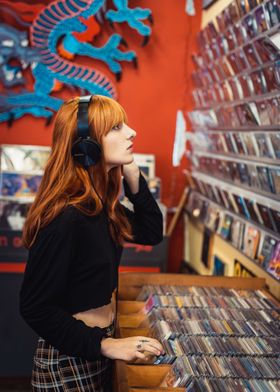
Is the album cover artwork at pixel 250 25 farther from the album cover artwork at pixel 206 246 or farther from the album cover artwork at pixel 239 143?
the album cover artwork at pixel 206 246

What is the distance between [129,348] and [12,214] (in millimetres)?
1768

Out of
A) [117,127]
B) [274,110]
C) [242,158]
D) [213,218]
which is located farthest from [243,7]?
[213,218]

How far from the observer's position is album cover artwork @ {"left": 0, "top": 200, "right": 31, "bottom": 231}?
9.06 ft

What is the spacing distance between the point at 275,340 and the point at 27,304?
788 mm

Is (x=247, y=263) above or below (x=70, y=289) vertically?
below

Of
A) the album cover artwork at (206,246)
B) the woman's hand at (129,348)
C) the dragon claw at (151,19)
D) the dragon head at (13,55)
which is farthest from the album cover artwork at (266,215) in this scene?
the dragon head at (13,55)

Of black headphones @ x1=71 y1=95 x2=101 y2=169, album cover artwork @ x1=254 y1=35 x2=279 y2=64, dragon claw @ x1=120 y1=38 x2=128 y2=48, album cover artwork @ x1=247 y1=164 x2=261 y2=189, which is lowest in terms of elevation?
album cover artwork @ x1=247 y1=164 x2=261 y2=189

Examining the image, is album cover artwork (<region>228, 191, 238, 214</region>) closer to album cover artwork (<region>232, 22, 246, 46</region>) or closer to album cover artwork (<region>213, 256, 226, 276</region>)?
album cover artwork (<region>213, 256, 226, 276</region>)

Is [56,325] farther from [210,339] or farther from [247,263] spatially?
[247,263]

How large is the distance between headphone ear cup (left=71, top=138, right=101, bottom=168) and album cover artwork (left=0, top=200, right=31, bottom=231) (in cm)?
156

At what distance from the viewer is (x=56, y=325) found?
3.85 feet

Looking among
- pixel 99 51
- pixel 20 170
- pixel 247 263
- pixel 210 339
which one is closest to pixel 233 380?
pixel 210 339

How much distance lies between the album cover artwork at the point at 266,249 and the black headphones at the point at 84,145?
857 mm

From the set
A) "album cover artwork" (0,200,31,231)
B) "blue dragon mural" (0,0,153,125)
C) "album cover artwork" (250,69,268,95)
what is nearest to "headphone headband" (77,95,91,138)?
"album cover artwork" (250,69,268,95)
